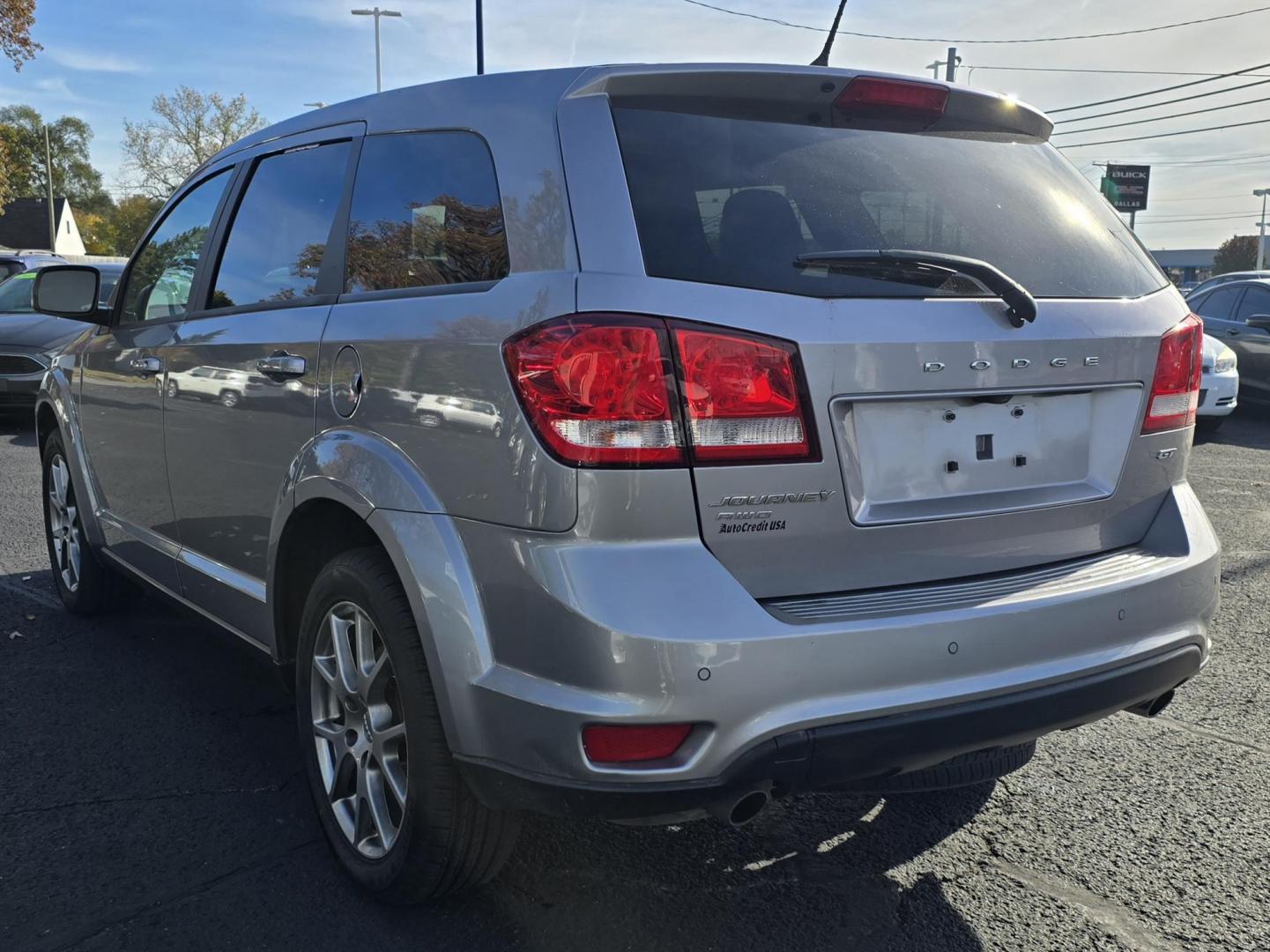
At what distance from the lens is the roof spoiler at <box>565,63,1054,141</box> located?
2.41 meters

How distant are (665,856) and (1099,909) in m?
1.04

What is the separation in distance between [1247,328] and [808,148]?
39.5 ft

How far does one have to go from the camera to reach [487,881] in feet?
8.73

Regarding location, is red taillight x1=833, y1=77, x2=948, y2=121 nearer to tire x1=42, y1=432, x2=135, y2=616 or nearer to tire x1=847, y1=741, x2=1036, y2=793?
tire x1=847, y1=741, x2=1036, y2=793

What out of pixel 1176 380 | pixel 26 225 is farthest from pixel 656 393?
pixel 26 225

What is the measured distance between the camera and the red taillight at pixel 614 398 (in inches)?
83.7

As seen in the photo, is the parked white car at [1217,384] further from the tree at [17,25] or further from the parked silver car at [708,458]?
the tree at [17,25]

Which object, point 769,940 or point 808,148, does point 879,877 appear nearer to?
point 769,940

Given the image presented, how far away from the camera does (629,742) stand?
7.02ft

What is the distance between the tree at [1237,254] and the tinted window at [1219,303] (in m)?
82.8

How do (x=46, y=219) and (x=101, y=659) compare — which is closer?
(x=101, y=659)

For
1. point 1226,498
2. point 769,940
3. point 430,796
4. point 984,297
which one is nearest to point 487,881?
point 430,796

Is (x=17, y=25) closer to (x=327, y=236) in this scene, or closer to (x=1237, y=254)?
(x=327, y=236)

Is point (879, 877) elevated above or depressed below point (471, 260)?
below
